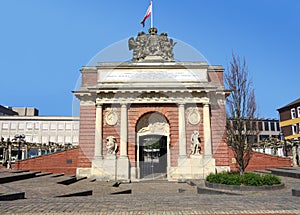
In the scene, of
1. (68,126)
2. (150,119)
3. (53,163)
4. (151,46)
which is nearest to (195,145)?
(150,119)

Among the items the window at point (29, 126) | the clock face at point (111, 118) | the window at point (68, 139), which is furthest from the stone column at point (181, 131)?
the window at point (29, 126)

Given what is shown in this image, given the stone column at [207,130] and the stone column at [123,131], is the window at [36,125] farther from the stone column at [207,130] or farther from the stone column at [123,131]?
the stone column at [207,130]

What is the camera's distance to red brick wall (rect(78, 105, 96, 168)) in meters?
23.4

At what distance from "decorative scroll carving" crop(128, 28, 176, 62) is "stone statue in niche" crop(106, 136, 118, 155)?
884cm

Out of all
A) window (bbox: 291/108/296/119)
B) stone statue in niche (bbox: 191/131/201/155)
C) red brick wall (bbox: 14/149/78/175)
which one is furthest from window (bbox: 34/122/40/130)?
window (bbox: 291/108/296/119)

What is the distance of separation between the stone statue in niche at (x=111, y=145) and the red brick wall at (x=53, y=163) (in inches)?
162

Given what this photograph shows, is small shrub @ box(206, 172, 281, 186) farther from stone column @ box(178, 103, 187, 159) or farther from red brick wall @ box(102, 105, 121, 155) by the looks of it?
red brick wall @ box(102, 105, 121, 155)

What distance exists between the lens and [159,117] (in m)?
24.3

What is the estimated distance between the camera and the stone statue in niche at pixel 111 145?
74.8ft

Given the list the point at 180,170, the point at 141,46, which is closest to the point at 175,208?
the point at 180,170

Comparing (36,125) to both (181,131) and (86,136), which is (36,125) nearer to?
(86,136)

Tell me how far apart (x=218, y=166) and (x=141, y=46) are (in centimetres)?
1422

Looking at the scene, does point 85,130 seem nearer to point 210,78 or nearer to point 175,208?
point 210,78

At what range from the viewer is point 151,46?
2727cm
